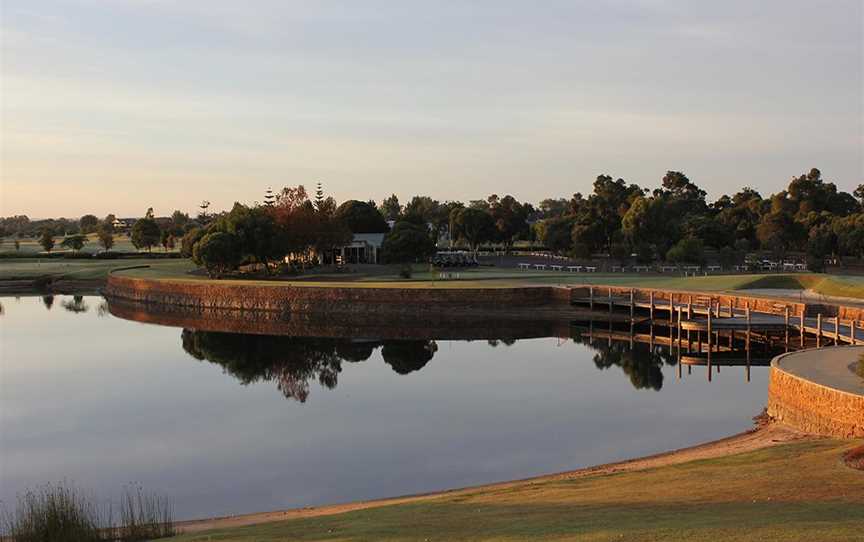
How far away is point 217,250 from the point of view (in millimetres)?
72000

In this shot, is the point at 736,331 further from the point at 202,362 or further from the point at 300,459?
the point at 300,459

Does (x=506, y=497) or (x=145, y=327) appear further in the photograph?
(x=145, y=327)

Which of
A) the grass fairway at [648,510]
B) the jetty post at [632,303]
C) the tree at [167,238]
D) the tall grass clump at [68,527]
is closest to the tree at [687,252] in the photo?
the jetty post at [632,303]

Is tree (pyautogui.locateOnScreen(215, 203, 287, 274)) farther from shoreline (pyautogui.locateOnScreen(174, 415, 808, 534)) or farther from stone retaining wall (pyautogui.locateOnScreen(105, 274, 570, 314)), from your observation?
shoreline (pyautogui.locateOnScreen(174, 415, 808, 534))

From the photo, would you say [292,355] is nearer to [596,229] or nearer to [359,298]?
[359,298]

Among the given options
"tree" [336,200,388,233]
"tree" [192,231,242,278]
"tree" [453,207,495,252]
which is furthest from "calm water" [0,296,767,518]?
"tree" [453,207,495,252]

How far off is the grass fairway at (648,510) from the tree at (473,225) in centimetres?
8953

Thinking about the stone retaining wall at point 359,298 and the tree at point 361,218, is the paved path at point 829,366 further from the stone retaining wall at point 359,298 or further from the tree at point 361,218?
the tree at point 361,218

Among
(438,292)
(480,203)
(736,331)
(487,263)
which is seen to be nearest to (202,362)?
(438,292)

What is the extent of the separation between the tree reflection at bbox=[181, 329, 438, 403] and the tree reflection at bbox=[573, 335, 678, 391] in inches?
314

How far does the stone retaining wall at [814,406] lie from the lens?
20.0 m

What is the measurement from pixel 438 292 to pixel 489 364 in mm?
18234

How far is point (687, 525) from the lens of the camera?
37.5 feet

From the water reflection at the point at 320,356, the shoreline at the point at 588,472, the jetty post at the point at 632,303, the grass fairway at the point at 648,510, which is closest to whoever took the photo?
the grass fairway at the point at 648,510
